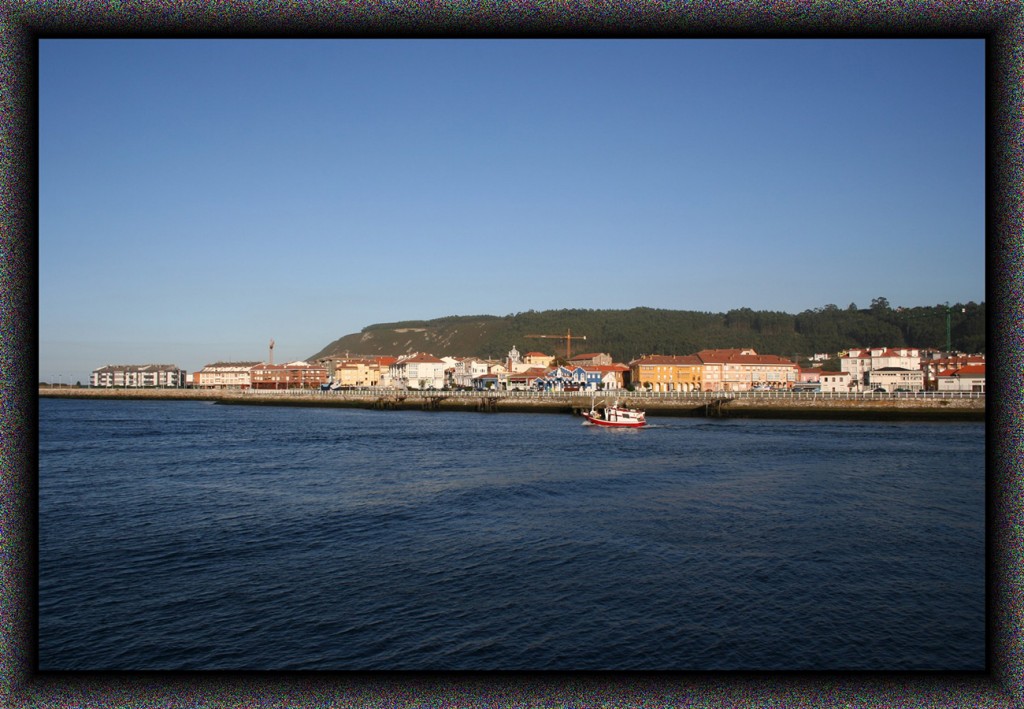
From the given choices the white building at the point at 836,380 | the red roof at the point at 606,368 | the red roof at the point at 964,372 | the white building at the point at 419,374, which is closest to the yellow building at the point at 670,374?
the red roof at the point at 606,368

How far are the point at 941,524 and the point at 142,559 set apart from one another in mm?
11010

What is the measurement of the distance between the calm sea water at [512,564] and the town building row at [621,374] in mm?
26710

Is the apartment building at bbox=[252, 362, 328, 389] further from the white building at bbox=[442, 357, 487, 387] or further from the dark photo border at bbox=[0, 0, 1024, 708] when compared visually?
the dark photo border at bbox=[0, 0, 1024, 708]

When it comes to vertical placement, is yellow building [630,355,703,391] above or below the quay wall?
above

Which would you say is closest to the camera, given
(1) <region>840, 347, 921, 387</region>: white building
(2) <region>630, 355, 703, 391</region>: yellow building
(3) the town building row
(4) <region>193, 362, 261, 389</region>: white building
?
(3) the town building row

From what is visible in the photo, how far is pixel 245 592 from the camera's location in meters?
7.68

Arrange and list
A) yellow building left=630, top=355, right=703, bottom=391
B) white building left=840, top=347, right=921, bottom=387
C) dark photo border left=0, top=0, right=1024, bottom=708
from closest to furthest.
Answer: dark photo border left=0, top=0, right=1024, bottom=708 → white building left=840, top=347, right=921, bottom=387 → yellow building left=630, top=355, right=703, bottom=391

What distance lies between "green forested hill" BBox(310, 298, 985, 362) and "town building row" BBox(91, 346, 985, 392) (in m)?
4.86

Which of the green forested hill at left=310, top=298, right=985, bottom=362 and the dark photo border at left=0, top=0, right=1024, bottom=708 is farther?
the green forested hill at left=310, top=298, right=985, bottom=362

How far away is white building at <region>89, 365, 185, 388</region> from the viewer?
84.8m

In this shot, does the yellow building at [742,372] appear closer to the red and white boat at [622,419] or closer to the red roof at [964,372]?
the red roof at [964,372]

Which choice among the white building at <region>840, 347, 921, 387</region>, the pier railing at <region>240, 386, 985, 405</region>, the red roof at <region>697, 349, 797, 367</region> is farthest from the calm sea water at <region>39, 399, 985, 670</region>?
the red roof at <region>697, 349, 797, 367</region>

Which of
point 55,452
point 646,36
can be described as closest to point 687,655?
point 646,36

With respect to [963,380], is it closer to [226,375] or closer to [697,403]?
[697,403]
